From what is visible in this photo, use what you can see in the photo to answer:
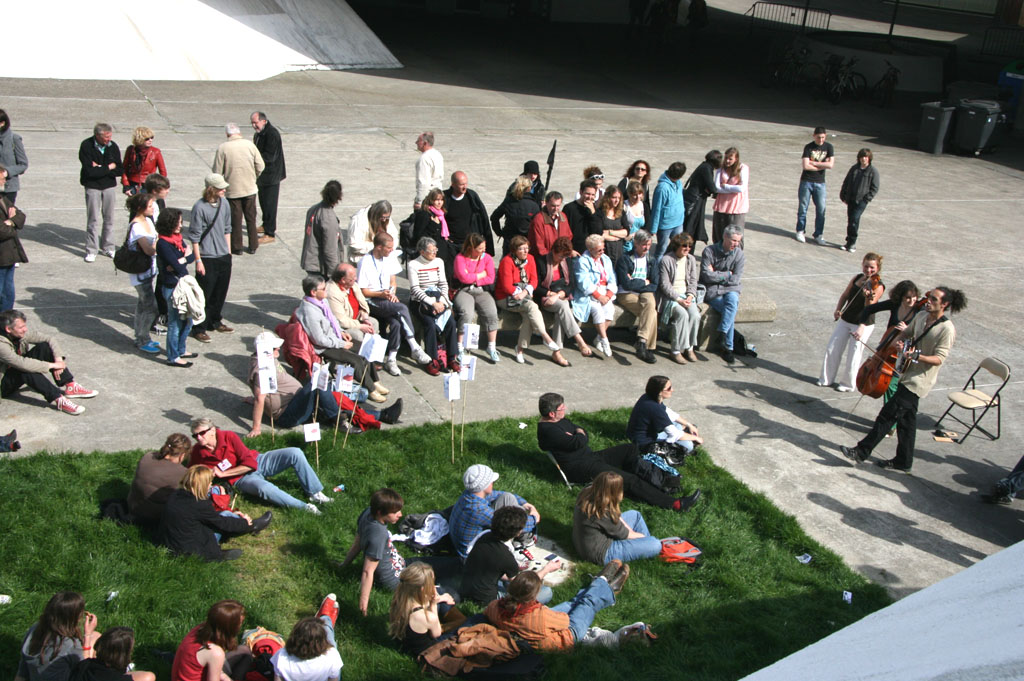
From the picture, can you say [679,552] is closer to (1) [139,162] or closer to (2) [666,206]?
(2) [666,206]

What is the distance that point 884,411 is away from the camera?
9.20 metres

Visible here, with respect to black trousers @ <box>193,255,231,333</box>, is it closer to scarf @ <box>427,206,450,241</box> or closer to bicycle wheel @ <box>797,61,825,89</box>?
scarf @ <box>427,206,450,241</box>

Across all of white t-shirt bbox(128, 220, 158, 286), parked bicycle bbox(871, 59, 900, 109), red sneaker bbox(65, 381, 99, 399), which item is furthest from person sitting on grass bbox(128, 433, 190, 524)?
parked bicycle bbox(871, 59, 900, 109)

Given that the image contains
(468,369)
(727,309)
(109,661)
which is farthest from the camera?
(727,309)

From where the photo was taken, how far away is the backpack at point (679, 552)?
7.56 meters

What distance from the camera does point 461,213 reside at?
11.4 meters

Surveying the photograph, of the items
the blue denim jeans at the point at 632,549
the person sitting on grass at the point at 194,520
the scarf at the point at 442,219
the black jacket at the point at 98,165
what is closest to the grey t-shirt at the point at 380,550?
the person sitting on grass at the point at 194,520

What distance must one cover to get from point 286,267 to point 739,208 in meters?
6.25

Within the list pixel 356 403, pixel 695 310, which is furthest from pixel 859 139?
pixel 356 403

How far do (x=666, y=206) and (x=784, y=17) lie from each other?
33.8m

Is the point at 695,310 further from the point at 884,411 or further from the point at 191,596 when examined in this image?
the point at 191,596

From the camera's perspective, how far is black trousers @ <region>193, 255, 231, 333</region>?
10.3 metres

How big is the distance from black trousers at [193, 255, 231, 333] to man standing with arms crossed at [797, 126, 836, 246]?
30.0ft

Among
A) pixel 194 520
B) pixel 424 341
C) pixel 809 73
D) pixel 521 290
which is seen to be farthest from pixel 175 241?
pixel 809 73
